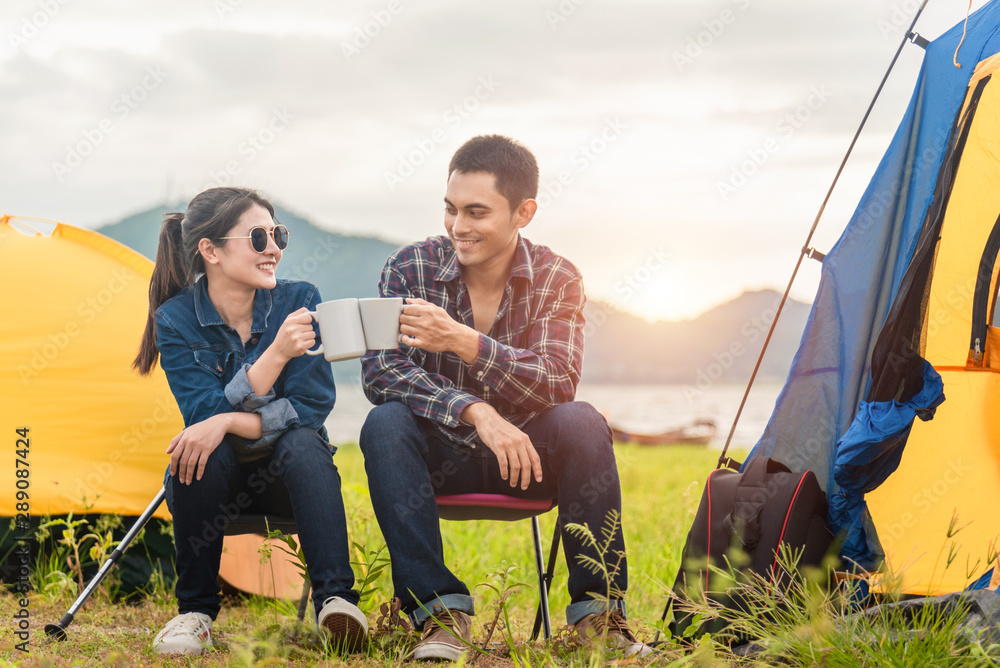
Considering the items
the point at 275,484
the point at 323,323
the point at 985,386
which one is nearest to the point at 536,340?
the point at 323,323

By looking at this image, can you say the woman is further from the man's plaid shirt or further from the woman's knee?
the man's plaid shirt

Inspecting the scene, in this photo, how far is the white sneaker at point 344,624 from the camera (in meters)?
2.02

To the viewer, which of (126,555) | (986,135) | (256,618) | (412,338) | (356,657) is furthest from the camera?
(126,555)

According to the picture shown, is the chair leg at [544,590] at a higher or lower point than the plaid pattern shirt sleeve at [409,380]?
lower

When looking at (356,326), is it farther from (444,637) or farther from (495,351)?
(444,637)

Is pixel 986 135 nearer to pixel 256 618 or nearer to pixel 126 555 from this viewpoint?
pixel 256 618

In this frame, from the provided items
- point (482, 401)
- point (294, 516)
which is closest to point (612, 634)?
point (482, 401)

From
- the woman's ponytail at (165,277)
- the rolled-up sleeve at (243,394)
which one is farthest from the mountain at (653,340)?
the rolled-up sleeve at (243,394)

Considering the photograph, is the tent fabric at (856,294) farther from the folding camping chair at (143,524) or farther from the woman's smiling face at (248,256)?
the woman's smiling face at (248,256)

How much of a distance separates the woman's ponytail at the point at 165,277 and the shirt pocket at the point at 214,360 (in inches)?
9.5

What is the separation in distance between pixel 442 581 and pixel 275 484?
1.79ft

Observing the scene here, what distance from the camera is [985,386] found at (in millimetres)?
2488

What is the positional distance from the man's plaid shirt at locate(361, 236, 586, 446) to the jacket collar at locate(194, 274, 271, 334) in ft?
1.06

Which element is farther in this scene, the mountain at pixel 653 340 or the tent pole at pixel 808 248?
the mountain at pixel 653 340
